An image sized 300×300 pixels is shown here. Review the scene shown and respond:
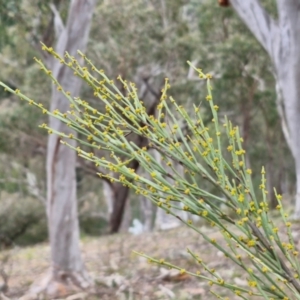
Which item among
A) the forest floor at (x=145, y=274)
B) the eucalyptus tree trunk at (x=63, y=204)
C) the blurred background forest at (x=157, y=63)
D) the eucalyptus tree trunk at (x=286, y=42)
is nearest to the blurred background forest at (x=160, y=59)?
the blurred background forest at (x=157, y=63)

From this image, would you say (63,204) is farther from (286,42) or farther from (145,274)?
(286,42)

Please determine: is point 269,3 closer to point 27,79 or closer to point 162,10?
point 162,10

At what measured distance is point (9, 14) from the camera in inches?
323

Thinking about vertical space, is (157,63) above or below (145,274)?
above

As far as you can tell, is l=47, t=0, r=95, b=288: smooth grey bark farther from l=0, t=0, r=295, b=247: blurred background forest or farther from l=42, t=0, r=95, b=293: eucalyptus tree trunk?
l=0, t=0, r=295, b=247: blurred background forest

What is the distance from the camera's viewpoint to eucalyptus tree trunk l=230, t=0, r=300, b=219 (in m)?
7.68

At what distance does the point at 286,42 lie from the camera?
25.5ft

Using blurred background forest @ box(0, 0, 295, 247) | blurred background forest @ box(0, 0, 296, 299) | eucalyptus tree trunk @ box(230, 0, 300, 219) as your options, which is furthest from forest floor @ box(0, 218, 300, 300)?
blurred background forest @ box(0, 0, 295, 247)

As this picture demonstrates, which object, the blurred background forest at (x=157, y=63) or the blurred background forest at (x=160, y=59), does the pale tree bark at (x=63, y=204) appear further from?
the blurred background forest at (x=160, y=59)

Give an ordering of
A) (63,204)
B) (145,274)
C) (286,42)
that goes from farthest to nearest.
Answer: (286,42), (145,274), (63,204)

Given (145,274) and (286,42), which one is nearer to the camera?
(145,274)

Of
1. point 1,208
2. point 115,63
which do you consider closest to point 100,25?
point 115,63

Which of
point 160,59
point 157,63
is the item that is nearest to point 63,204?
point 160,59

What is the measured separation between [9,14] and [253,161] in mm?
15242
